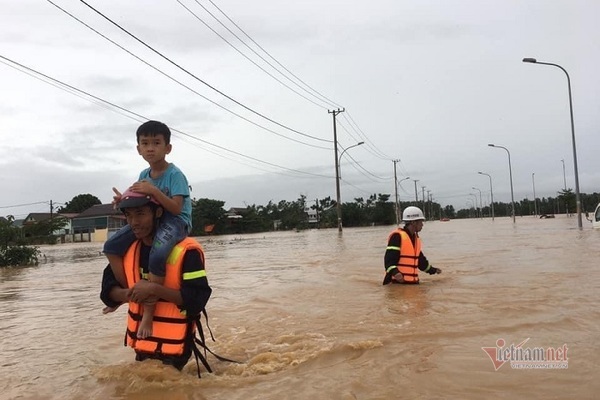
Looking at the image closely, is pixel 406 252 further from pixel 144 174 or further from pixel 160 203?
pixel 160 203

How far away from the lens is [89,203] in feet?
306

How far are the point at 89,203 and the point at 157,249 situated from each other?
98381 mm

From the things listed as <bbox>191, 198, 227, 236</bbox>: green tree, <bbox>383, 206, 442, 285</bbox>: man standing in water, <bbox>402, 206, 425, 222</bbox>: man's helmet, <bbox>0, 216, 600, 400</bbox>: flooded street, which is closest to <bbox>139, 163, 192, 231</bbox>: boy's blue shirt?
<bbox>0, 216, 600, 400</bbox>: flooded street

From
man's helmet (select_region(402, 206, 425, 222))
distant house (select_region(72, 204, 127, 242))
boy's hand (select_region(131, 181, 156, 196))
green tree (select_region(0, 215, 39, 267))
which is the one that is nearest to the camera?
boy's hand (select_region(131, 181, 156, 196))

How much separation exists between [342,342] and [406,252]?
3234mm

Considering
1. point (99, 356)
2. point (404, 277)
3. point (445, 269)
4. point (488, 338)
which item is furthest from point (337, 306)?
point (445, 269)

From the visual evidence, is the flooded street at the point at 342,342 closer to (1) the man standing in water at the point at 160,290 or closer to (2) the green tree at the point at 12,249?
(1) the man standing in water at the point at 160,290

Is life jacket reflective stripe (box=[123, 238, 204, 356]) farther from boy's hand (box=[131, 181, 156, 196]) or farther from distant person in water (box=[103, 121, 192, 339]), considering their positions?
boy's hand (box=[131, 181, 156, 196])

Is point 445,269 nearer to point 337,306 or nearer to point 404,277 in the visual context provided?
point 404,277

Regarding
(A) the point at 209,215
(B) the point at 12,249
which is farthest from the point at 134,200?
(A) the point at 209,215

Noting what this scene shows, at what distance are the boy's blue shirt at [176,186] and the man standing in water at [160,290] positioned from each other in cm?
14

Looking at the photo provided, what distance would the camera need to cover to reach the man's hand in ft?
9.85

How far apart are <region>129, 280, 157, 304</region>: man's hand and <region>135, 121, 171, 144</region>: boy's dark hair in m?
0.95

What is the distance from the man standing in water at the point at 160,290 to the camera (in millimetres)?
3061
